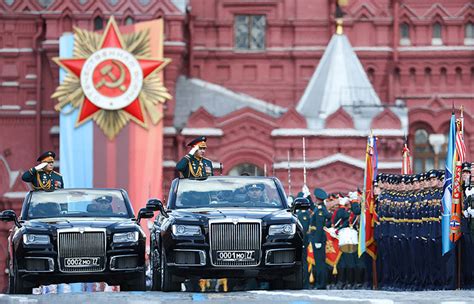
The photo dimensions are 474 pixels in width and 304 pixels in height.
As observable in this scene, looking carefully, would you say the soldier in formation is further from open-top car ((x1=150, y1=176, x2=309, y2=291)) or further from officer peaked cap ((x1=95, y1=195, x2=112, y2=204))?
officer peaked cap ((x1=95, y1=195, x2=112, y2=204))

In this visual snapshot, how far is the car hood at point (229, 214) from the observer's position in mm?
20469

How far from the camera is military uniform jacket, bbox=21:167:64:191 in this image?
78.2 feet

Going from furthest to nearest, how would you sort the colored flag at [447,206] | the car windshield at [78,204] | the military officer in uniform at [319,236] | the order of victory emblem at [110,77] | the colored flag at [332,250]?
1. the order of victory emblem at [110,77]
2. the colored flag at [332,250]
3. the military officer in uniform at [319,236]
4. the colored flag at [447,206]
5. the car windshield at [78,204]

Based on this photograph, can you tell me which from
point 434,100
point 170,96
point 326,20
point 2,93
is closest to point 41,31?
point 2,93

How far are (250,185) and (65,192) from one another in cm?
259

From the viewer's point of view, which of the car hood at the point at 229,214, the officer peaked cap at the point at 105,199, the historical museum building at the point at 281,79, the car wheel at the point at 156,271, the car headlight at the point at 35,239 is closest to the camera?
the car hood at the point at 229,214

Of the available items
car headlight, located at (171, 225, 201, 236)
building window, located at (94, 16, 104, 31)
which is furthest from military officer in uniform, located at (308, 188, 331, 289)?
building window, located at (94, 16, 104, 31)

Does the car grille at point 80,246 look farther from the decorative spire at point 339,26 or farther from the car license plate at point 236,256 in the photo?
the decorative spire at point 339,26

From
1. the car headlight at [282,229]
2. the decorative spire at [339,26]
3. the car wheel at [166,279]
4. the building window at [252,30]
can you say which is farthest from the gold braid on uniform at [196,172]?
the building window at [252,30]

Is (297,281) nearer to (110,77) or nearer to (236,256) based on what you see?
(236,256)

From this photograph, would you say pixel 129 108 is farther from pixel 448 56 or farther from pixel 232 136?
pixel 448 56

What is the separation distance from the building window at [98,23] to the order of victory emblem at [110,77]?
1.44 metres

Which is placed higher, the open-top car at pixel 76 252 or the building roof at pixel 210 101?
the building roof at pixel 210 101

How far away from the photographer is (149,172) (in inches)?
1778
